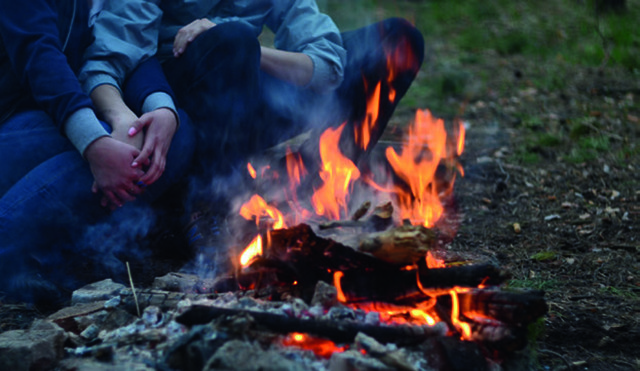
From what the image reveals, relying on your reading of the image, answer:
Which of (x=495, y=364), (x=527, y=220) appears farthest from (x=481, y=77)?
(x=495, y=364)

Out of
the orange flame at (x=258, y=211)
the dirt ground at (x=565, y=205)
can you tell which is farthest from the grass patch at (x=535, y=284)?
the orange flame at (x=258, y=211)

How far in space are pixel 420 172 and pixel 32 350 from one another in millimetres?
2147

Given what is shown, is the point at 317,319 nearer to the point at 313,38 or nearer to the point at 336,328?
the point at 336,328

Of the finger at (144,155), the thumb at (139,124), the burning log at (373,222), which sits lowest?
the burning log at (373,222)

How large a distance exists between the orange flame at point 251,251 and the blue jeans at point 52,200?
598 millimetres

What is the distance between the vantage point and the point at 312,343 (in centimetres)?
182

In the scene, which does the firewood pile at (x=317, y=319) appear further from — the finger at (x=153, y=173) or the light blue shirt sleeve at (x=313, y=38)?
the light blue shirt sleeve at (x=313, y=38)

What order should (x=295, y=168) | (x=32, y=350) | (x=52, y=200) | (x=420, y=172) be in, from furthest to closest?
(x=420, y=172) < (x=295, y=168) < (x=52, y=200) < (x=32, y=350)

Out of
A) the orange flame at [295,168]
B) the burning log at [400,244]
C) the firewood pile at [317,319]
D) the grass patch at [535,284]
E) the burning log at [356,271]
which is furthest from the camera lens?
the orange flame at [295,168]

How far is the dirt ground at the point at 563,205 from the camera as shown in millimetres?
2330

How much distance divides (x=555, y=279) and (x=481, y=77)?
4.48 metres

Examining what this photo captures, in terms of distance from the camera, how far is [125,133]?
2.39 metres

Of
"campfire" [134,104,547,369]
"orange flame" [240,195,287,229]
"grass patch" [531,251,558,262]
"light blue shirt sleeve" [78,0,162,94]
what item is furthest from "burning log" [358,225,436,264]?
"light blue shirt sleeve" [78,0,162,94]

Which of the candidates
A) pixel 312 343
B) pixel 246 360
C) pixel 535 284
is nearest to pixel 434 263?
pixel 312 343
